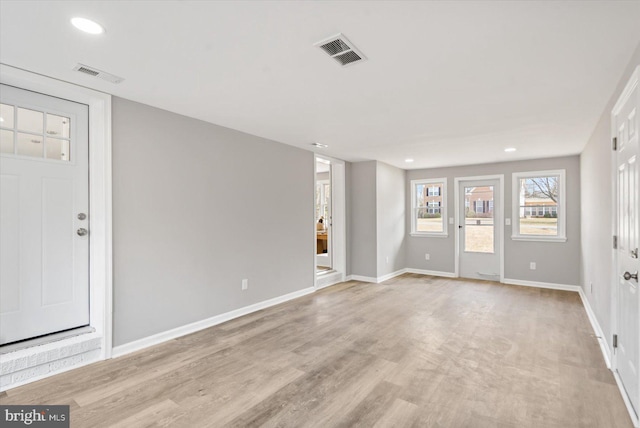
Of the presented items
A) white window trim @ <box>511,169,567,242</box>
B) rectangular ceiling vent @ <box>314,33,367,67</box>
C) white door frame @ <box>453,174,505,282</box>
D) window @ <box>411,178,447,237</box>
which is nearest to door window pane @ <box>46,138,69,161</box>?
rectangular ceiling vent @ <box>314,33,367,67</box>

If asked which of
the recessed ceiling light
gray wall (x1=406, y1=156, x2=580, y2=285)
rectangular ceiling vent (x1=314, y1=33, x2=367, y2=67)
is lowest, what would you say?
gray wall (x1=406, y1=156, x2=580, y2=285)

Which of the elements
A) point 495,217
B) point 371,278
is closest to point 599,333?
point 495,217

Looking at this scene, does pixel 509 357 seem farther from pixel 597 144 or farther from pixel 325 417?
pixel 597 144

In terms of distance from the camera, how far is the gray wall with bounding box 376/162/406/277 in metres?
6.13

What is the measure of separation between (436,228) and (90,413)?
6.30m

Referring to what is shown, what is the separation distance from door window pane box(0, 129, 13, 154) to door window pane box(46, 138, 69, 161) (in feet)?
0.76

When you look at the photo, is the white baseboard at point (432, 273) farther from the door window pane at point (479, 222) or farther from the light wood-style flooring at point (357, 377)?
the light wood-style flooring at point (357, 377)

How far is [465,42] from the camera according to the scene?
6.43 ft

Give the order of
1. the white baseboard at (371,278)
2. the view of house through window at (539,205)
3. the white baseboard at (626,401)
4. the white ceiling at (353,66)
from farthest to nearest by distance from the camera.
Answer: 1. the white baseboard at (371,278)
2. the view of house through window at (539,205)
3. the white baseboard at (626,401)
4. the white ceiling at (353,66)

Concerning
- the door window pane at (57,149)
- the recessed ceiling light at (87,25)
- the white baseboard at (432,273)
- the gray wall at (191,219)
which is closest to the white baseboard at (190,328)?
the gray wall at (191,219)

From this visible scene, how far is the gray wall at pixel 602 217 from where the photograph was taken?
280 centimetres

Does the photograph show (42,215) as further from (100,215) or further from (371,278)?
(371,278)

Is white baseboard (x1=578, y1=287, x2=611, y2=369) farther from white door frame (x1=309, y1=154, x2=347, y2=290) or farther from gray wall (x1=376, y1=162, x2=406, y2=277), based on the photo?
white door frame (x1=309, y1=154, x2=347, y2=290)

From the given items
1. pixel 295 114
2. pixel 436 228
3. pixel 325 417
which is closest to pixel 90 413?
pixel 325 417
